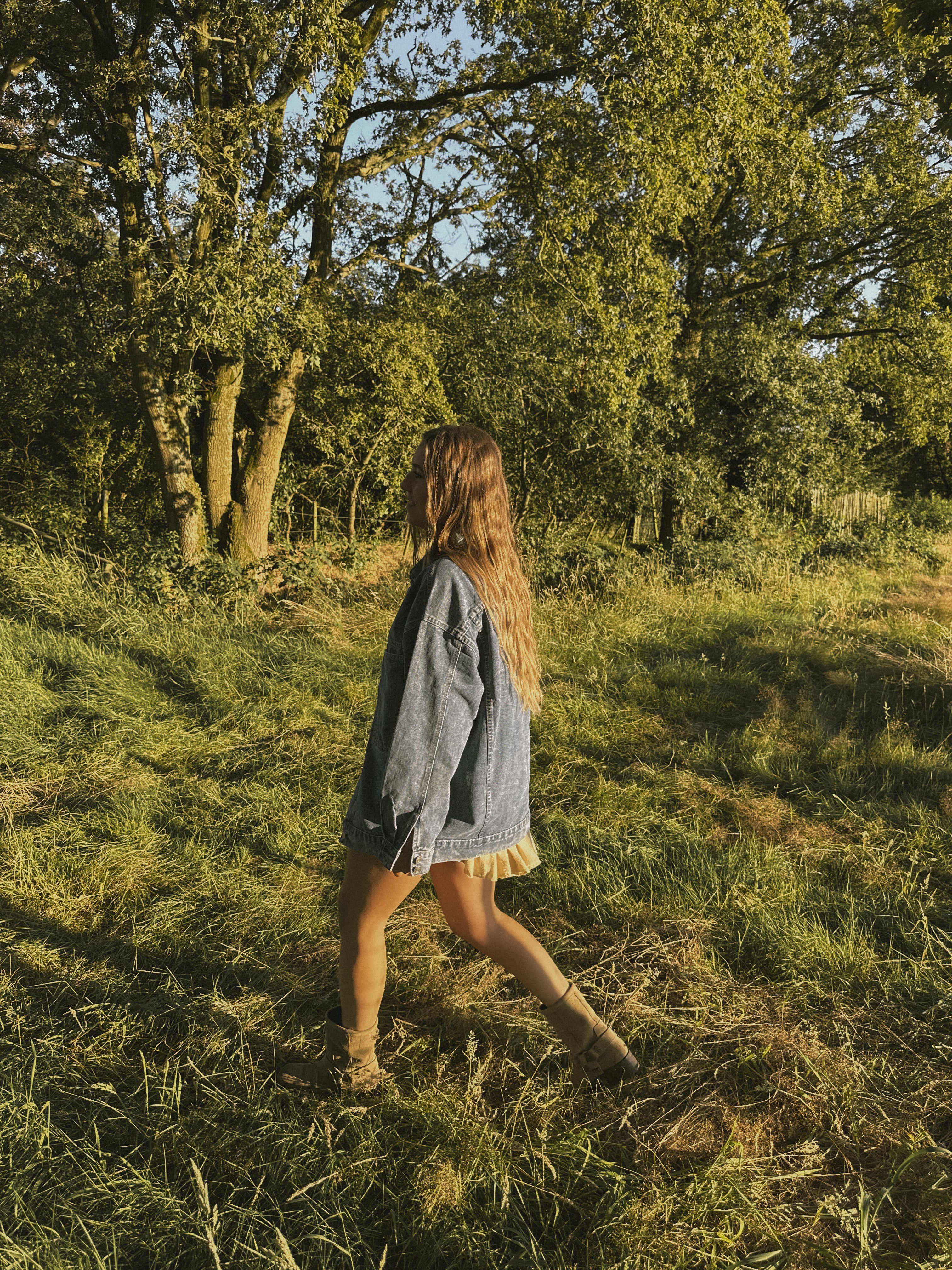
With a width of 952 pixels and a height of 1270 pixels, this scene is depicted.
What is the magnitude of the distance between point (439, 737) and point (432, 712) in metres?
0.06

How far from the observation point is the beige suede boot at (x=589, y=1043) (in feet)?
7.61

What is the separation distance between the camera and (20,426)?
1122 cm

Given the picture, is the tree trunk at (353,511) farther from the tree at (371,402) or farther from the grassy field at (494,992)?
the grassy field at (494,992)

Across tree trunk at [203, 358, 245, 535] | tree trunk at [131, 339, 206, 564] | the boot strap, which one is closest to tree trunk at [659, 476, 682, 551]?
tree trunk at [203, 358, 245, 535]

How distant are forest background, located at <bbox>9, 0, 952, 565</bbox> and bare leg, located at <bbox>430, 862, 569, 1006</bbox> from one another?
177 inches

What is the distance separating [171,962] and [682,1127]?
1.89 m

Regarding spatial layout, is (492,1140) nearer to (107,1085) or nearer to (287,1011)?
(287,1011)

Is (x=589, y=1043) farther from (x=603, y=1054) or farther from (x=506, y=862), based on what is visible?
(x=506, y=862)

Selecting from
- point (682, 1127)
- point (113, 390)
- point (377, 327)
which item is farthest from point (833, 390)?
point (682, 1127)

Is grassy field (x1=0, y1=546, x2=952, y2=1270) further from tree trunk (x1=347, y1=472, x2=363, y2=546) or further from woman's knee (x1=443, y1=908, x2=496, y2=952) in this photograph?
tree trunk (x1=347, y1=472, x2=363, y2=546)

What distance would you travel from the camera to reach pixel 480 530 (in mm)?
2203

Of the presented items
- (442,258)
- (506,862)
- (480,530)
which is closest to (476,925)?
(506,862)

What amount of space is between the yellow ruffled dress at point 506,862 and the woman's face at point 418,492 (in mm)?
920

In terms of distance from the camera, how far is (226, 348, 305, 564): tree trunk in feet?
31.1
